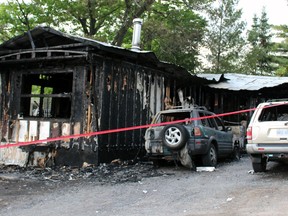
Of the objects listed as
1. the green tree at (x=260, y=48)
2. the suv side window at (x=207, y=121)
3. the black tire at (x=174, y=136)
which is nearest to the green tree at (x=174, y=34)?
the green tree at (x=260, y=48)

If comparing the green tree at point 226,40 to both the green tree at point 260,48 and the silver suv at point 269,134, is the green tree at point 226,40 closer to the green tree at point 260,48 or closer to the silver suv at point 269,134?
the green tree at point 260,48

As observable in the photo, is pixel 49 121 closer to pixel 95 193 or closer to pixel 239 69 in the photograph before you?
pixel 95 193

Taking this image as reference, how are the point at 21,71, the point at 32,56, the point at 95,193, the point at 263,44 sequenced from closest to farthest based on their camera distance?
1. the point at 95,193
2. the point at 32,56
3. the point at 21,71
4. the point at 263,44

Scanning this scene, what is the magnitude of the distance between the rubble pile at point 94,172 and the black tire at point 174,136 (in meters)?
0.80

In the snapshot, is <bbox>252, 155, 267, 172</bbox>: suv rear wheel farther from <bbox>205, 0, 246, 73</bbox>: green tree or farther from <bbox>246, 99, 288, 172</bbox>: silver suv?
<bbox>205, 0, 246, 73</bbox>: green tree

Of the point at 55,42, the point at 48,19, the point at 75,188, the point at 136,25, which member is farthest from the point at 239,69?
the point at 75,188

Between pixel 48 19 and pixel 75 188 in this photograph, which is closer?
pixel 75 188

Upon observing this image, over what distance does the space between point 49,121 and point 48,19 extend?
1746 cm

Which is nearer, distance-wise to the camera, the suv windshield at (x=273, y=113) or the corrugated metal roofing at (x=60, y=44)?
the suv windshield at (x=273, y=113)

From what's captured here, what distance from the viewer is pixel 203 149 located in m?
9.29

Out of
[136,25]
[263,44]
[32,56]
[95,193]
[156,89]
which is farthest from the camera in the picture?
[263,44]

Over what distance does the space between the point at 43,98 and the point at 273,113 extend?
888 cm

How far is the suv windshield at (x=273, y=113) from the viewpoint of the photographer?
815 cm

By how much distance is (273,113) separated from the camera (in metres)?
8.23
